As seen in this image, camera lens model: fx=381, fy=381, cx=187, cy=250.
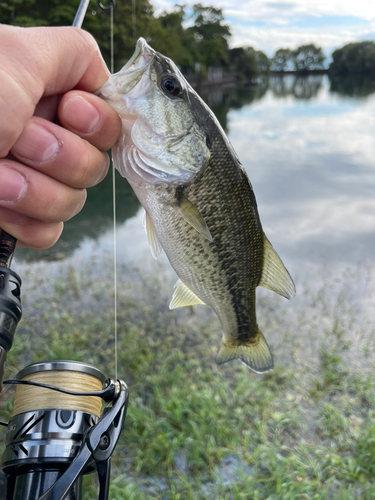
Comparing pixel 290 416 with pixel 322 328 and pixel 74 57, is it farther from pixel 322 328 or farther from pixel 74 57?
pixel 74 57

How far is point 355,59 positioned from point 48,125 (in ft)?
134

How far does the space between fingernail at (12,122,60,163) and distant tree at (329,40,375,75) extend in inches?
1457

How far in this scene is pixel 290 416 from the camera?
4031 mm

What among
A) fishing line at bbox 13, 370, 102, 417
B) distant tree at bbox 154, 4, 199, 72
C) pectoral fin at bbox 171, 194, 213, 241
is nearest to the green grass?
fishing line at bbox 13, 370, 102, 417

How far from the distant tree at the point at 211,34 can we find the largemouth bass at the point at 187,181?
49.8m

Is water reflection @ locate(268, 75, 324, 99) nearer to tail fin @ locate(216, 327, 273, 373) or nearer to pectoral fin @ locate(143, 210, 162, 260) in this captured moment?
tail fin @ locate(216, 327, 273, 373)

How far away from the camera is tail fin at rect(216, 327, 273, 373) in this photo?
6.22ft

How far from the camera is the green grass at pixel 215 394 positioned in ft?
11.0

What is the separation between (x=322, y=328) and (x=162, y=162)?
507cm

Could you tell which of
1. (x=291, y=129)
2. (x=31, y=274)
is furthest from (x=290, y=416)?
(x=291, y=129)

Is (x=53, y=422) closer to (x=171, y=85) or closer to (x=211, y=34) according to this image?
(x=171, y=85)

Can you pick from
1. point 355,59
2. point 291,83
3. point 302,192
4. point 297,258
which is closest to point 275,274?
point 297,258

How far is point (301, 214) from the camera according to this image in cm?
1127

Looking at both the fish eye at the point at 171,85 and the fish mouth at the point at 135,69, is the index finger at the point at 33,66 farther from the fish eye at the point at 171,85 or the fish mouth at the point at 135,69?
the fish eye at the point at 171,85
